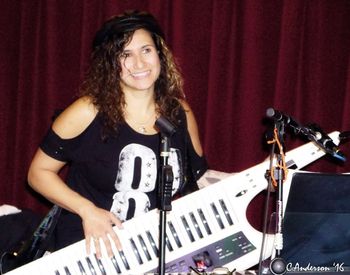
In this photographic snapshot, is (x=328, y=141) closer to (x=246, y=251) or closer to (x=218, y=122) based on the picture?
(x=246, y=251)

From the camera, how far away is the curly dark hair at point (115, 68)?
2.11 m

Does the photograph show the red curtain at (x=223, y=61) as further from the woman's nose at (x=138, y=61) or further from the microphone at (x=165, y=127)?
the microphone at (x=165, y=127)

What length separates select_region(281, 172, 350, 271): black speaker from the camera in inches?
62.4

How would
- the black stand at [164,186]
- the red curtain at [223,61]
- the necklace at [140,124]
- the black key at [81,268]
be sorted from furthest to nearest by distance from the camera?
1. the red curtain at [223,61]
2. the necklace at [140,124]
3. the black key at [81,268]
4. the black stand at [164,186]

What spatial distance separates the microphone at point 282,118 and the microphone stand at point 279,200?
16 mm

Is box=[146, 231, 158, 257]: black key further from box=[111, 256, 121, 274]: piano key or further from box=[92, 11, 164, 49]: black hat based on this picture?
box=[92, 11, 164, 49]: black hat

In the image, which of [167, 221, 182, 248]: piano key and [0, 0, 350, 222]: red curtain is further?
[0, 0, 350, 222]: red curtain

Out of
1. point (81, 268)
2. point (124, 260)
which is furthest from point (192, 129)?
point (81, 268)

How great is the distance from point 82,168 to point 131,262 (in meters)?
0.52

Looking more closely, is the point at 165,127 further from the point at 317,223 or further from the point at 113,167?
the point at 113,167

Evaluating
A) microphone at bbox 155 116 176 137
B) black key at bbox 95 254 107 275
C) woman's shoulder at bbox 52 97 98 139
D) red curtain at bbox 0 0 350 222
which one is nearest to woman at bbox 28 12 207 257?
woman's shoulder at bbox 52 97 98 139

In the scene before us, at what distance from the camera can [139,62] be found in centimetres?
212

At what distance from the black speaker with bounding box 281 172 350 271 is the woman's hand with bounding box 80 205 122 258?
64cm

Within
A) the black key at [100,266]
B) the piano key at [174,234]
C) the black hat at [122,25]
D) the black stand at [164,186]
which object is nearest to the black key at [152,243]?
the piano key at [174,234]
